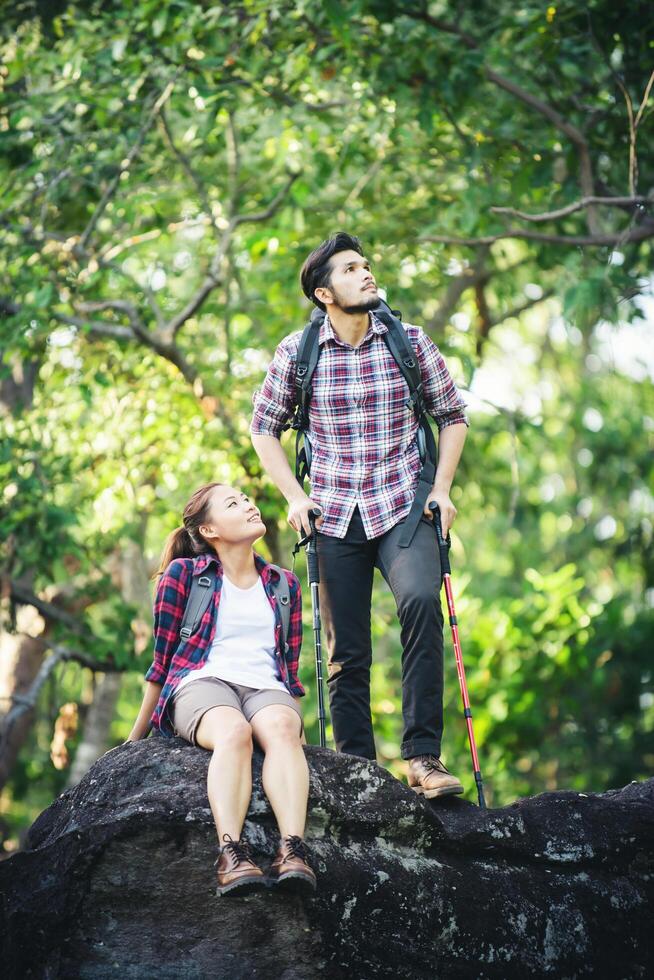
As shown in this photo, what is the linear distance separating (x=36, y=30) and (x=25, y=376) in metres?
3.06

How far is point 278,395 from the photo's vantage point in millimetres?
4828

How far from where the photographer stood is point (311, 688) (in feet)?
29.4

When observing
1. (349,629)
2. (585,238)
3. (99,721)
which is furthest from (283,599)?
(99,721)

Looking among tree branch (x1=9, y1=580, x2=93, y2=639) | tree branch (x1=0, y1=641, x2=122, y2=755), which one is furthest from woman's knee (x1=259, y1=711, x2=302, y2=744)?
tree branch (x1=9, y1=580, x2=93, y2=639)

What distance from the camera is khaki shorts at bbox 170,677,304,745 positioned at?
404 cm

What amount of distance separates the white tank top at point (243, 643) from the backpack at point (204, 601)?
0.05 meters

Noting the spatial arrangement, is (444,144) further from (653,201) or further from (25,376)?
(25,376)

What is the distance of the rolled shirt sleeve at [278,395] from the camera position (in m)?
4.80

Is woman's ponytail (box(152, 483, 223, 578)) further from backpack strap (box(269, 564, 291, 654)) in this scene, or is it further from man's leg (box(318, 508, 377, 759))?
man's leg (box(318, 508, 377, 759))

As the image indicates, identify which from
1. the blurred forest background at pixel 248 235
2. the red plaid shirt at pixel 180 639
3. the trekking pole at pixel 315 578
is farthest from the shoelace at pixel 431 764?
the blurred forest background at pixel 248 235

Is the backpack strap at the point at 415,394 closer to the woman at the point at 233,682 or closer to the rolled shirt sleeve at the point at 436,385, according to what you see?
the rolled shirt sleeve at the point at 436,385

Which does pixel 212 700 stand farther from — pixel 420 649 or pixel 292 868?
pixel 420 649

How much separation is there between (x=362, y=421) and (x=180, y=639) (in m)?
1.14

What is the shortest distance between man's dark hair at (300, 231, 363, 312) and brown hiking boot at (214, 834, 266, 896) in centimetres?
226
